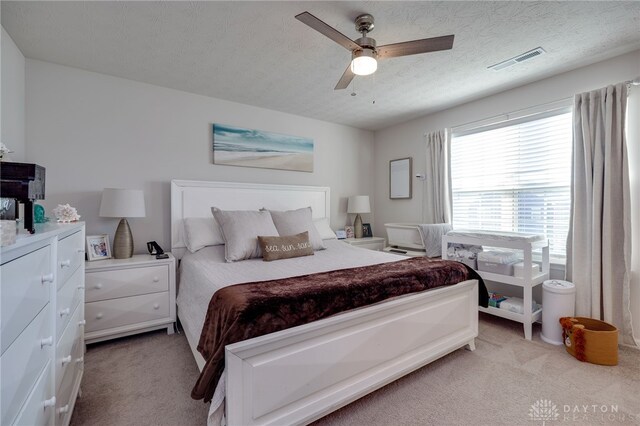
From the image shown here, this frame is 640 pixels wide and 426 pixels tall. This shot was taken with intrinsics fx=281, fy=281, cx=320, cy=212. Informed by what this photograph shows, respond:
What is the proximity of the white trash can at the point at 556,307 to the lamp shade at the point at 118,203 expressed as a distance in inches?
147

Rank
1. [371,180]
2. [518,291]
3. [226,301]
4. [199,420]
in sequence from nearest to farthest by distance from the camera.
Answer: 1. [226,301]
2. [199,420]
3. [518,291]
4. [371,180]

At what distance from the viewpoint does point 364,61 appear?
179 cm

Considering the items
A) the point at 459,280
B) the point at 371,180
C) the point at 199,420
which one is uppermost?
the point at 371,180

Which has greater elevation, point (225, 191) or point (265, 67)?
point (265, 67)

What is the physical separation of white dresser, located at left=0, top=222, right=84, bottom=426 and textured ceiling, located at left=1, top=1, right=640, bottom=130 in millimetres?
1503

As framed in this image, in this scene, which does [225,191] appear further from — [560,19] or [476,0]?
[560,19]

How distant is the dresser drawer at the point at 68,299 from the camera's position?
1.20 m

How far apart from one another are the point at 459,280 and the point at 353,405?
1.17m

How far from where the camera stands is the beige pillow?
8.03ft

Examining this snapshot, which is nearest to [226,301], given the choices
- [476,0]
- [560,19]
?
[476,0]

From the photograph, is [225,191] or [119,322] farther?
[225,191]

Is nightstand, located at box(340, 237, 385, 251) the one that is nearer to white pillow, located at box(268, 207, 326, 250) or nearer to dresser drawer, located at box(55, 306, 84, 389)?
white pillow, located at box(268, 207, 326, 250)

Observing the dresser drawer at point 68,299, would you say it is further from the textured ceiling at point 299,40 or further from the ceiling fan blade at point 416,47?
the ceiling fan blade at point 416,47

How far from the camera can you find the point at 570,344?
220 centimetres
